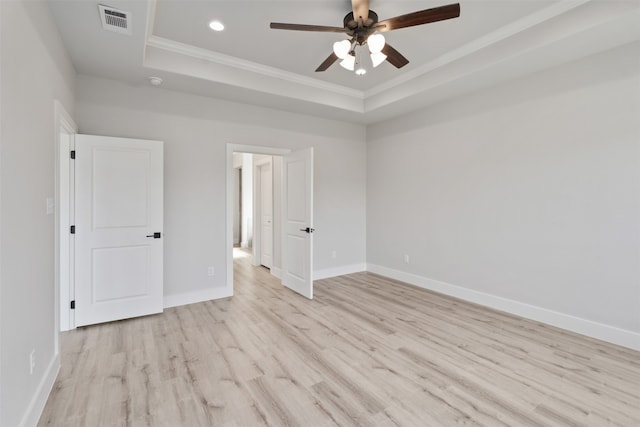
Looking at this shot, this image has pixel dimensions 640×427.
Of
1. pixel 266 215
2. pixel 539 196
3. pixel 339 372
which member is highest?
pixel 539 196

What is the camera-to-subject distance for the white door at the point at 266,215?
5.75 metres

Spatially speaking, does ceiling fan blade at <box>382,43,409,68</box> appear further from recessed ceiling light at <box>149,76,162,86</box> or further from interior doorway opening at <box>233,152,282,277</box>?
interior doorway opening at <box>233,152,282,277</box>

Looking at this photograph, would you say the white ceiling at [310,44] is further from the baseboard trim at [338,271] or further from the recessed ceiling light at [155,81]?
the baseboard trim at [338,271]

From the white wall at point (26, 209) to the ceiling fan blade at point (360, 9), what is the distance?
6.67ft

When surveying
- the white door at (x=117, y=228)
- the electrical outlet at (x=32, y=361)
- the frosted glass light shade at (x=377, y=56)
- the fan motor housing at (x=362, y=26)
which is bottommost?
the electrical outlet at (x=32, y=361)

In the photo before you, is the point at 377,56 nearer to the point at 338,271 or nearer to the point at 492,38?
the point at 492,38

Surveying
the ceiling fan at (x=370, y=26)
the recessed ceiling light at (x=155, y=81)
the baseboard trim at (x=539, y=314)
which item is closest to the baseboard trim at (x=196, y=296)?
the recessed ceiling light at (x=155, y=81)

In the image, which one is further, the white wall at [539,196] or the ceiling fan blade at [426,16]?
the white wall at [539,196]

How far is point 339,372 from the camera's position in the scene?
2406 mm

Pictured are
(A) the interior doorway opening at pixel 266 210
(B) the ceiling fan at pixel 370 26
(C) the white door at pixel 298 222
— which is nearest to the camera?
(B) the ceiling fan at pixel 370 26

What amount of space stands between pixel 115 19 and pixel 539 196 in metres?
4.40

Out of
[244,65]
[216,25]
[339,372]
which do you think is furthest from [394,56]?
[339,372]

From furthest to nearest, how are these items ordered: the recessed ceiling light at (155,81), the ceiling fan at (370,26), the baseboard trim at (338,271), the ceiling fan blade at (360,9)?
Result: the baseboard trim at (338,271)
the recessed ceiling light at (155,81)
the ceiling fan blade at (360,9)
the ceiling fan at (370,26)

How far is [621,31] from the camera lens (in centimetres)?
258
